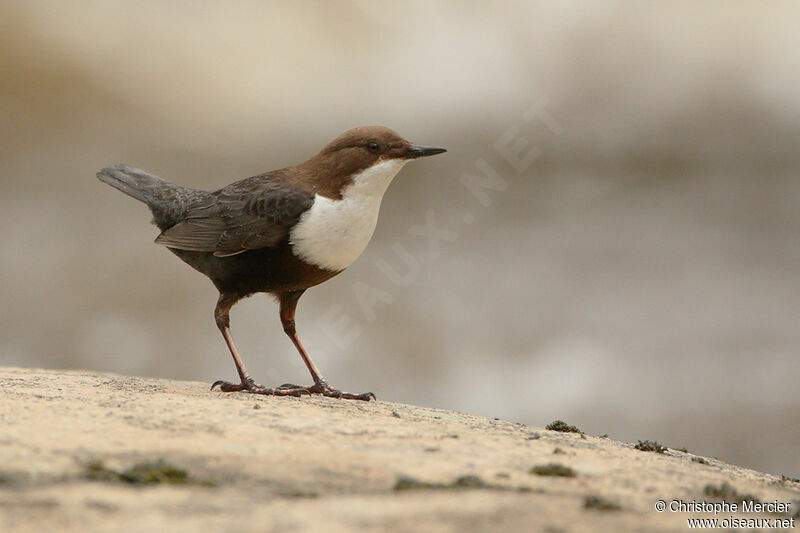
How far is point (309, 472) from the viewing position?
104 inches

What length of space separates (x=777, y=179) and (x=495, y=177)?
3.42 metres

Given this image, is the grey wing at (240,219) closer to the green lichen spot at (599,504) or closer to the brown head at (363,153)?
the brown head at (363,153)

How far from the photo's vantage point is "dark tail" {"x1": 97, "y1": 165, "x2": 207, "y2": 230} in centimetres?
560

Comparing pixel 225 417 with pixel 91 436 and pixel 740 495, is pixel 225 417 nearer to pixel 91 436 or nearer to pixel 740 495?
pixel 91 436

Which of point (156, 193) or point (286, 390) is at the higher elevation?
point (156, 193)

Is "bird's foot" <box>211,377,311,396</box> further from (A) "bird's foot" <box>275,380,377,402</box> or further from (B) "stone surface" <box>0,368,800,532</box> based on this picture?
(B) "stone surface" <box>0,368,800,532</box>

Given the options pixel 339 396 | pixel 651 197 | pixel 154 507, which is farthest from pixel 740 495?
pixel 651 197

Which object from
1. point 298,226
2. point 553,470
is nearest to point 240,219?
point 298,226

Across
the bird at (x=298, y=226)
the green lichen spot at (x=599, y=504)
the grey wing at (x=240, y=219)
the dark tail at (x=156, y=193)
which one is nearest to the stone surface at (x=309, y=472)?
the green lichen spot at (x=599, y=504)

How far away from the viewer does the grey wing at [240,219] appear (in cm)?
487

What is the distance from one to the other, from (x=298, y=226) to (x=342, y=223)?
0.81 feet

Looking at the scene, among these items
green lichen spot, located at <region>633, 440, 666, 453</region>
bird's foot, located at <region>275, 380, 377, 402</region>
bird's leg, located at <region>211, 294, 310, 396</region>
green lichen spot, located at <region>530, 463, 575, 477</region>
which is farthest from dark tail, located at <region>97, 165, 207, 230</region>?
green lichen spot, located at <region>530, 463, 575, 477</region>

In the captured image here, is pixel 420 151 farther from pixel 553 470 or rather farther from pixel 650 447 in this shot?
pixel 553 470

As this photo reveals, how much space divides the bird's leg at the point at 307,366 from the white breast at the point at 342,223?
0.56 metres
